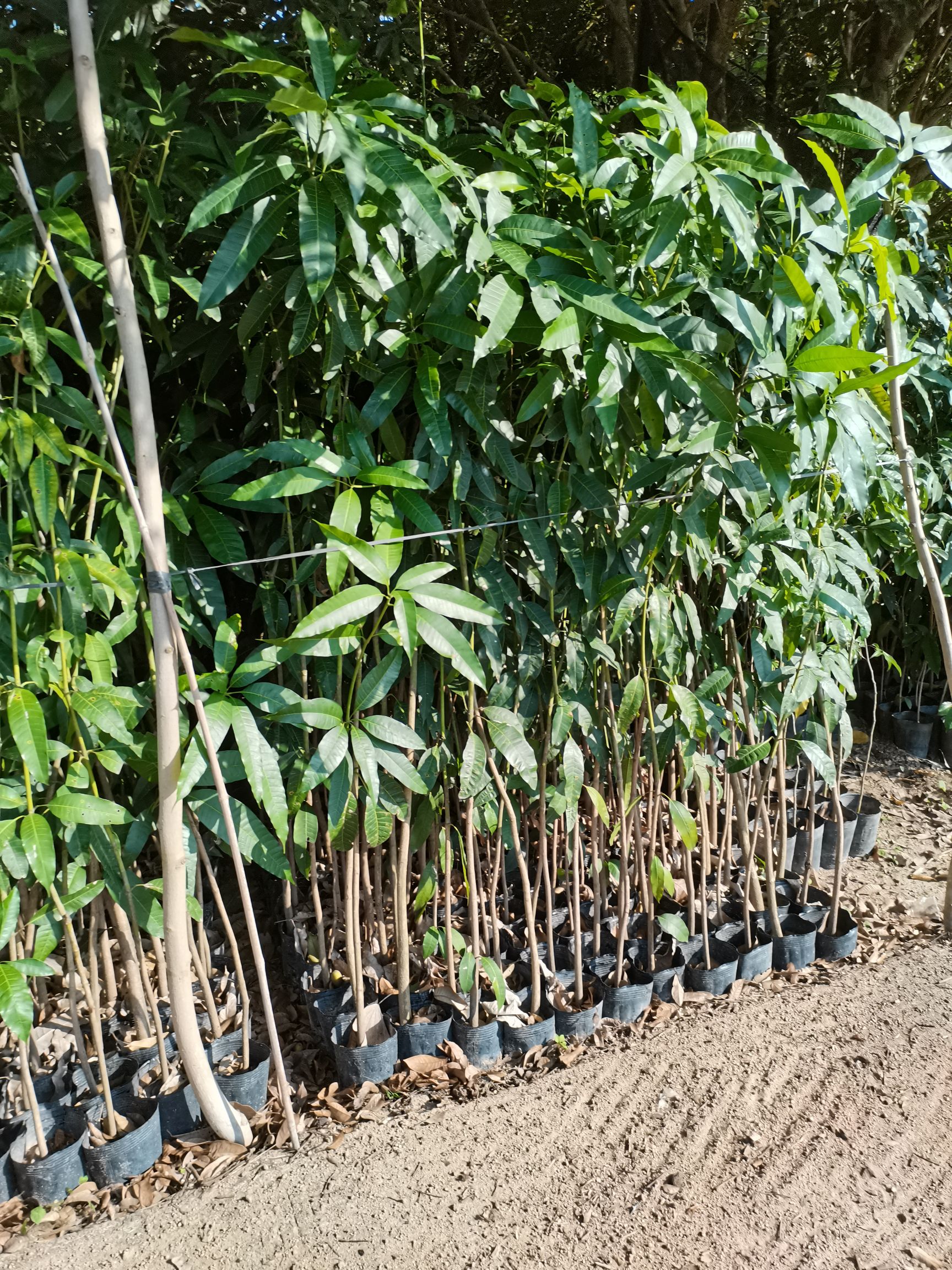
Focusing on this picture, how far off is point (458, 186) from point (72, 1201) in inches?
69.7

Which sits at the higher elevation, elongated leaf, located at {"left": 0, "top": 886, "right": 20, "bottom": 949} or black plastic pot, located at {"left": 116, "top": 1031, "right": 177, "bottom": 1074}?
elongated leaf, located at {"left": 0, "top": 886, "right": 20, "bottom": 949}

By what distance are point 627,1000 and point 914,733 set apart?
2.17 m

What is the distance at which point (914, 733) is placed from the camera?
358 centimetres

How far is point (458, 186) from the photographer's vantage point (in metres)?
1.40

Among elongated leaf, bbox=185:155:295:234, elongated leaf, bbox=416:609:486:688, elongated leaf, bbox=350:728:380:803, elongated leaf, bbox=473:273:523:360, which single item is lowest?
elongated leaf, bbox=350:728:380:803

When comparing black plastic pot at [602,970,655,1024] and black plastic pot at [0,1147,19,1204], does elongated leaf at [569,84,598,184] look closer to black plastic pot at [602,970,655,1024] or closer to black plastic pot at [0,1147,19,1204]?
black plastic pot at [602,970,655,1024]

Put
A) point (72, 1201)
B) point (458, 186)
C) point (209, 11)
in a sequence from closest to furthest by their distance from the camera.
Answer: point (458, 186) < point (72, 1201) < point (209, 11)

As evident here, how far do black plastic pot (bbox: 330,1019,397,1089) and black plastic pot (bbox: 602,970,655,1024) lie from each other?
1.54 feet

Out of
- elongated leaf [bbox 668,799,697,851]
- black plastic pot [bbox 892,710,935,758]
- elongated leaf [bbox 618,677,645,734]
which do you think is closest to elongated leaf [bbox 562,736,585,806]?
elongated leaf [bbox 618,677,645,734]

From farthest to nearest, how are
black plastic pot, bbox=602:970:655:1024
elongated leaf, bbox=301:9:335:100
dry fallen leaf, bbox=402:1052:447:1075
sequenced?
black plastic pot, bbox=602:970:655:1024 → dry fallen leaf, bbox=402:1052:447:1075 → elongated leaf, bbox=301:9:335:100

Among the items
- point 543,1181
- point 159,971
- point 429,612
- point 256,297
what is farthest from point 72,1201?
point 256,297

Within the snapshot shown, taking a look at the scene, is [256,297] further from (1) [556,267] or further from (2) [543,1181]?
(2) [543,1181]

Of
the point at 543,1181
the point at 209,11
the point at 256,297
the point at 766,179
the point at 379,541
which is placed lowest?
the point at 543,1181

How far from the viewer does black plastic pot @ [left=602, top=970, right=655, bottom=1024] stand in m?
1.95
